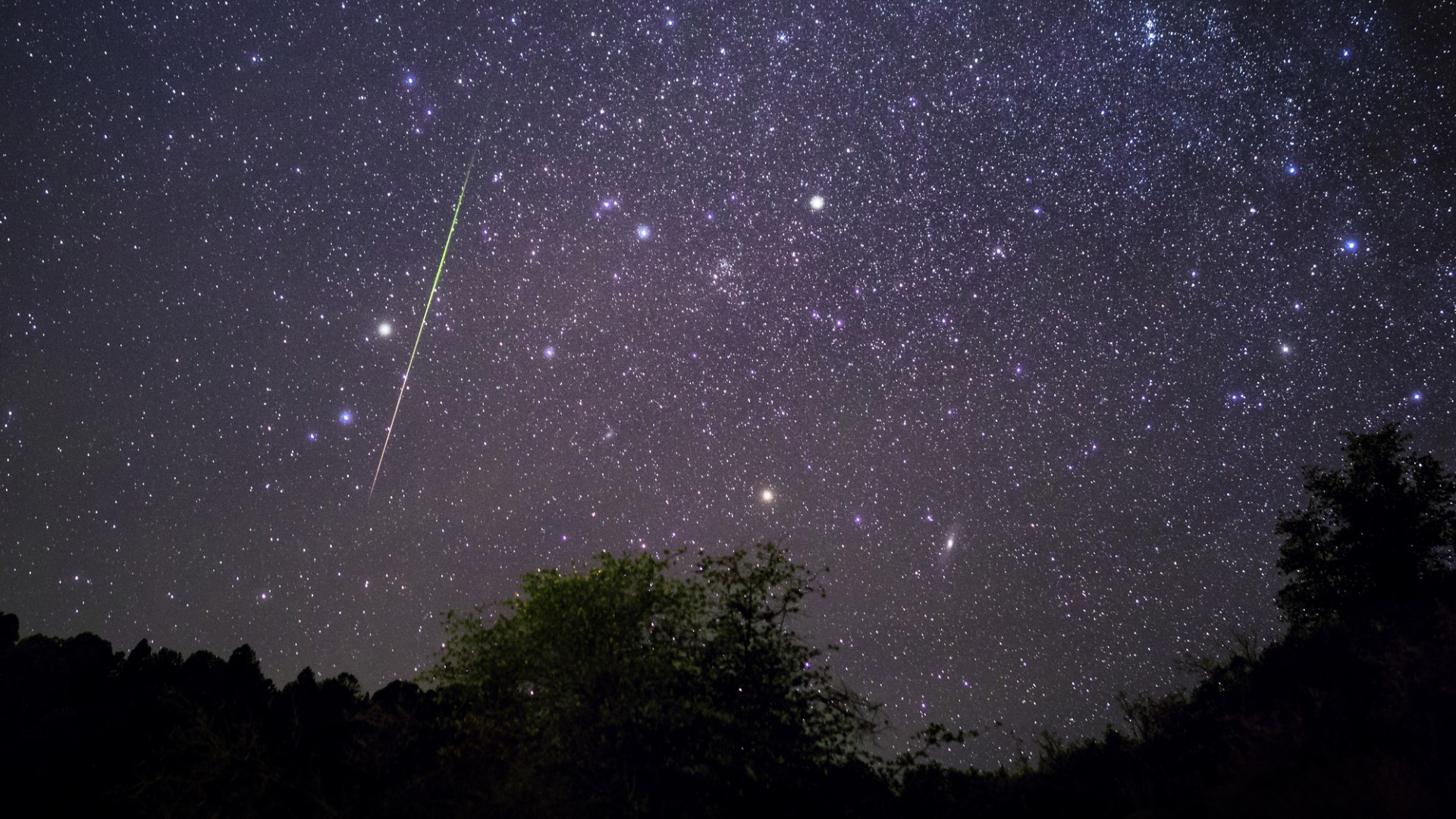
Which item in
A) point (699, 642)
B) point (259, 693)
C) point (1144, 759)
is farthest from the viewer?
point (259, 693)

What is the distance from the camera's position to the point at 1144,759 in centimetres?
1902

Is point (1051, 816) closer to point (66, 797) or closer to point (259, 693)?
point (66, 797)

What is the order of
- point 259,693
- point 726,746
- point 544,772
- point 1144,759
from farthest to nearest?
point 259,693
point 1144,759
point 726,746
point 544,772

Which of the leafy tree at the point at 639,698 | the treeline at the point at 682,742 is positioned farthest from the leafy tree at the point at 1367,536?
the leafy tree at the point at 639,698

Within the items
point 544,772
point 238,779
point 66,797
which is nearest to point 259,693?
point 66,797

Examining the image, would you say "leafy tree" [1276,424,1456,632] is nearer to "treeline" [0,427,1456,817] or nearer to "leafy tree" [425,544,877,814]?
"treeline" [0,427,1456,817]

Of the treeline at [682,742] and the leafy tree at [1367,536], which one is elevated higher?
the leafy tree at [1367,536]

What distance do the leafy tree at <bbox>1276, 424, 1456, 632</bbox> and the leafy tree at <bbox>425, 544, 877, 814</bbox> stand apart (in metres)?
18.5

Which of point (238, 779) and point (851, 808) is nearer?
point (238, 779)

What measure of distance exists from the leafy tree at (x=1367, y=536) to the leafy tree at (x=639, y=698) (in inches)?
729

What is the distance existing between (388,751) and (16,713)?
16.1 m

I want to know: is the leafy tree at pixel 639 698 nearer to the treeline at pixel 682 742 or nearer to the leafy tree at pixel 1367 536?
the treeline at pixel 682 742

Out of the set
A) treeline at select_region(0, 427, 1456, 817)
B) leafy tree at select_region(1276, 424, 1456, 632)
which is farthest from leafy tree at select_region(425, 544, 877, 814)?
leafy tree at select_region(1276, 424, 1456, 632)

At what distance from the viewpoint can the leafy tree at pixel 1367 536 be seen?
21375 mm
